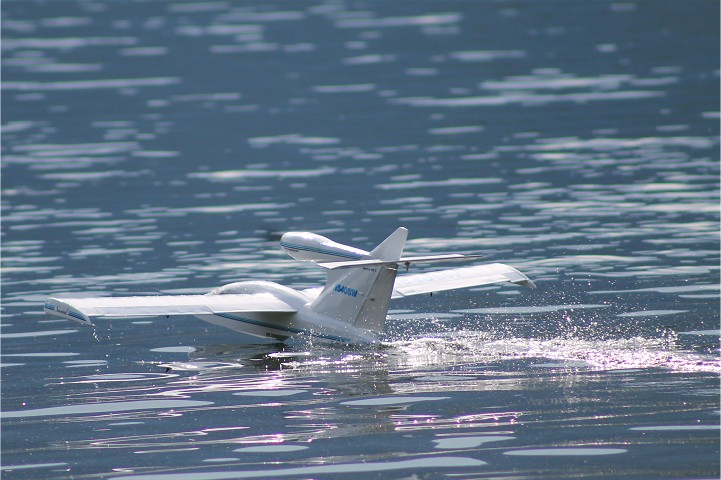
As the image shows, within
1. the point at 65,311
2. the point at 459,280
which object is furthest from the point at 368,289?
the point at 65,311

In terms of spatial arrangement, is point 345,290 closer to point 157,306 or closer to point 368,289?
point 368,289

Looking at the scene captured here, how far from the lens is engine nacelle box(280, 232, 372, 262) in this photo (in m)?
34.7

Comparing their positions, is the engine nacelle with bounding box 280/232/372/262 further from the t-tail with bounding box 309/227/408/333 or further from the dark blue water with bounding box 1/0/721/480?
the dark blue water with bounding box 1/0/721/480

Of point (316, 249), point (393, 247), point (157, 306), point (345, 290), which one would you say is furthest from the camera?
point (316, 249)

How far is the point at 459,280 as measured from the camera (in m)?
37.8

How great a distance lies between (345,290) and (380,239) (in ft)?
54.3

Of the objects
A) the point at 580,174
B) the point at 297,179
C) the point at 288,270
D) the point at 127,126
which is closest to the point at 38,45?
the point at 127,126

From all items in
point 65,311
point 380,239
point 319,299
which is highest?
point 65,311

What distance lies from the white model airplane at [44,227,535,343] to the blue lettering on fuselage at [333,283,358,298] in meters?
0.03

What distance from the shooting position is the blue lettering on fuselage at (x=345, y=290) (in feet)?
112

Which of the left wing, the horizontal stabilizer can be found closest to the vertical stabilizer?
the horizontal stabilizer

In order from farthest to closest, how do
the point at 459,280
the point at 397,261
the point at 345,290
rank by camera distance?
the point at 459,280 → the point at 345,290 → the point at 397,261

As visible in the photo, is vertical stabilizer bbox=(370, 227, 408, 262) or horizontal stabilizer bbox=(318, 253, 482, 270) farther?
vertical stabilizer bbox=(370, 227, 408, 262)

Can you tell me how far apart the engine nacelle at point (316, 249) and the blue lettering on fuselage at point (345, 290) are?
0.75 m
